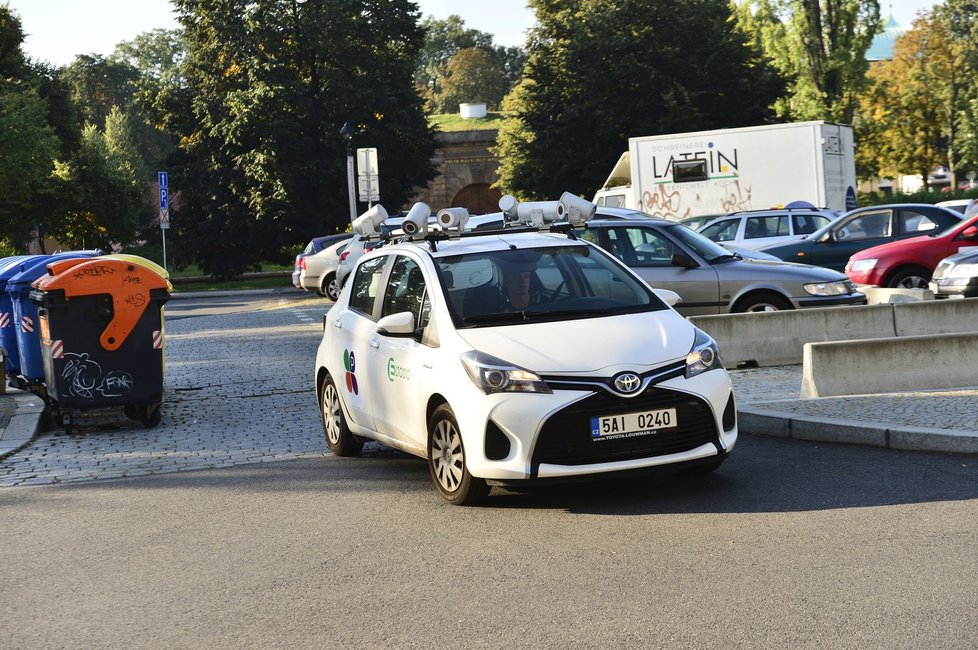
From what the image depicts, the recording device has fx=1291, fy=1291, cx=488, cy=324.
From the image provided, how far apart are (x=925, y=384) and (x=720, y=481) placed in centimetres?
373

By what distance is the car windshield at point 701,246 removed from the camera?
14.7m

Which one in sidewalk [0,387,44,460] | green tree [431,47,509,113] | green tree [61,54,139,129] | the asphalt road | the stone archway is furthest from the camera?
green tree [431,47,509,113]

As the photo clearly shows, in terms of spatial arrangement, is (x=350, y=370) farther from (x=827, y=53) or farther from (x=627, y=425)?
(x=827, y=53)

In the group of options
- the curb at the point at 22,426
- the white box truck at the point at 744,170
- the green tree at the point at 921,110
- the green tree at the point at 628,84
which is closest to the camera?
the curb at the point at 22,426

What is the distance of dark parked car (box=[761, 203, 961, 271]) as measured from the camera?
2089 centimetres

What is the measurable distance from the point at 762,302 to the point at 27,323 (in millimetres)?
7944

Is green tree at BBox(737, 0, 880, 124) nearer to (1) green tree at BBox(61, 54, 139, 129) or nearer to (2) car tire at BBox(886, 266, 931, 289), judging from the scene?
(2) car tire at BBox(886, 266, 931, 289)

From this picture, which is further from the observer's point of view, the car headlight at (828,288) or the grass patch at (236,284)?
the grass patch at (236,284)

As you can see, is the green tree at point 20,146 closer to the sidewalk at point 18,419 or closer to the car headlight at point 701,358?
the sidewalk at point 18,419

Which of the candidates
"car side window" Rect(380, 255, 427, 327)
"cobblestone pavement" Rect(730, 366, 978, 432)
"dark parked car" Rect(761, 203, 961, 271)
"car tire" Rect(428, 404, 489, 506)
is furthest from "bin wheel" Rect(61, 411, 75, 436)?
"dark parked car" Rect(761, 203, 961, 271)

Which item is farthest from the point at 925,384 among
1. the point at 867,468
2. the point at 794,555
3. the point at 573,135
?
the point at 573,135

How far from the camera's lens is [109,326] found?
11.4 meters

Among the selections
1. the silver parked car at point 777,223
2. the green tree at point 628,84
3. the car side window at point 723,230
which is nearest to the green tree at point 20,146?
the green tree at point 628,84

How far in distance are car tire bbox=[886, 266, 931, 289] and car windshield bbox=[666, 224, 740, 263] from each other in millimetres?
5071
